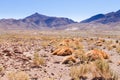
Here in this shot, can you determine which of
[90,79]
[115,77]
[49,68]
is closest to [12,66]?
[49,68]

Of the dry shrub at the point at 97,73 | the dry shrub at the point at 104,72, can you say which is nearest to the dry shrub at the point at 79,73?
the dry shrub at the point at 97,73

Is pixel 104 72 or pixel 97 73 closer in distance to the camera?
pixel 104 72

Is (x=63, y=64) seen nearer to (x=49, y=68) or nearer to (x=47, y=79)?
(x=49, y=68)

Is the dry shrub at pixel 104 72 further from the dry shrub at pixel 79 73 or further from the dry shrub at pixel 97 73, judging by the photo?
the dry shrub at pixel 79 73

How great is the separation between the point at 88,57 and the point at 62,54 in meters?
3.22

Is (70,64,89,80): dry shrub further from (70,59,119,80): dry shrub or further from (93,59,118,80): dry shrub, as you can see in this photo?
(93,59,118,80): dry shrub

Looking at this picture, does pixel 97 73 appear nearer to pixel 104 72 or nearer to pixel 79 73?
pixel 104 72

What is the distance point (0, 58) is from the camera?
14766 mm

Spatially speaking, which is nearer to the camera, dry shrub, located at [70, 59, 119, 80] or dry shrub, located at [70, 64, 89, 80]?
dry shrub, located at [70, 59, 119, 80]

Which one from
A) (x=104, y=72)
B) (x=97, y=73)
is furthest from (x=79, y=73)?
(x=104, y=72)

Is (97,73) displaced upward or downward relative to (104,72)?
downward

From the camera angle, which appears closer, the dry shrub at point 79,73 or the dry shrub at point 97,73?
the dry shrub at point 97,73

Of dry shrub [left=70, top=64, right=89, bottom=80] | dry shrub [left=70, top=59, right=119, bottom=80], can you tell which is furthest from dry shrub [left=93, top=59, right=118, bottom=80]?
dry shrub [left=70, top=64, right=89, bottom=80]

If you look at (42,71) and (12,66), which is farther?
(12,66)
